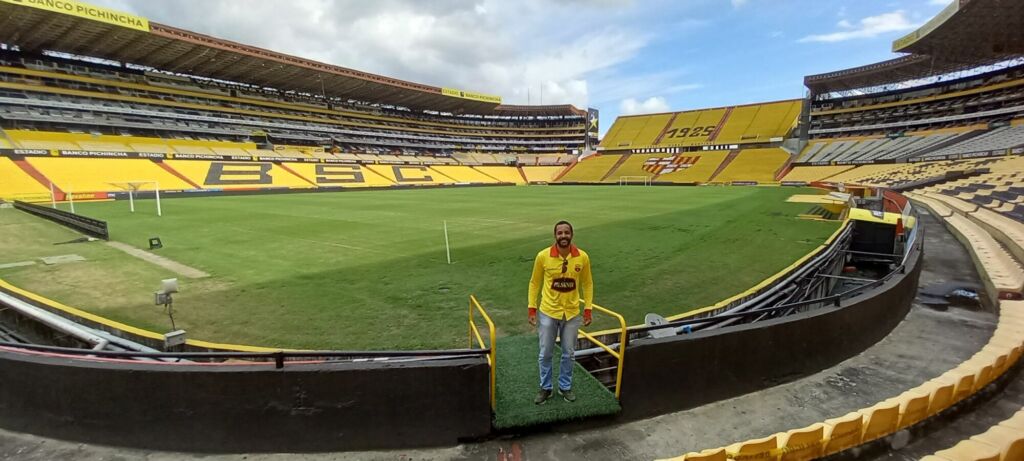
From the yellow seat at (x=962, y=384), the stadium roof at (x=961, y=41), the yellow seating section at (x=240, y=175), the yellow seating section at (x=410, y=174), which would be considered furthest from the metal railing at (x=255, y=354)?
the yellow seating section at (x=410, y=174)

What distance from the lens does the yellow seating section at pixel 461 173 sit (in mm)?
70688

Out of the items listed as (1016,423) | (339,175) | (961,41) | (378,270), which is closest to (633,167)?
(961,41)

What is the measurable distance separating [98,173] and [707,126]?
85.2 meters

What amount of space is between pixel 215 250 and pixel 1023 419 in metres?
16.4

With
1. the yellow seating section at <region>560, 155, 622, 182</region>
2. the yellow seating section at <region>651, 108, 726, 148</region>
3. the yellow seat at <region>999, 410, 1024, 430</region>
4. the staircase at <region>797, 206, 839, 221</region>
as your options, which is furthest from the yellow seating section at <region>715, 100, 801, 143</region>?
the yellow seat at <region>999, 410, 1024, 430</region>

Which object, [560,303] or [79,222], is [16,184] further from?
[560,303]

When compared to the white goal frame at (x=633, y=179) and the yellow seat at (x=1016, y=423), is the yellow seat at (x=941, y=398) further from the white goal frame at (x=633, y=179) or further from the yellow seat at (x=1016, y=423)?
the white goal frame at (x=633, y=179)

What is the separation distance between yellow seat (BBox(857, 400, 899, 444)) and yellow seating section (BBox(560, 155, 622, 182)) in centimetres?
7096

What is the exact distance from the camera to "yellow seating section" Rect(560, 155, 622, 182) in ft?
248

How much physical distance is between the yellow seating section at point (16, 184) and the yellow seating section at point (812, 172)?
76784mm

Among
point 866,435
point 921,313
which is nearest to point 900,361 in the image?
point 921,313

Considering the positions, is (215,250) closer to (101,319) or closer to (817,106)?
(101,319)

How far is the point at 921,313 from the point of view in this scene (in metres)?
7.53

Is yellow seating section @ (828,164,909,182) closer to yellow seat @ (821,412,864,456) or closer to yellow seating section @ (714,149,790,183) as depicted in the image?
yellow seating section @ (714,149,790,183)
